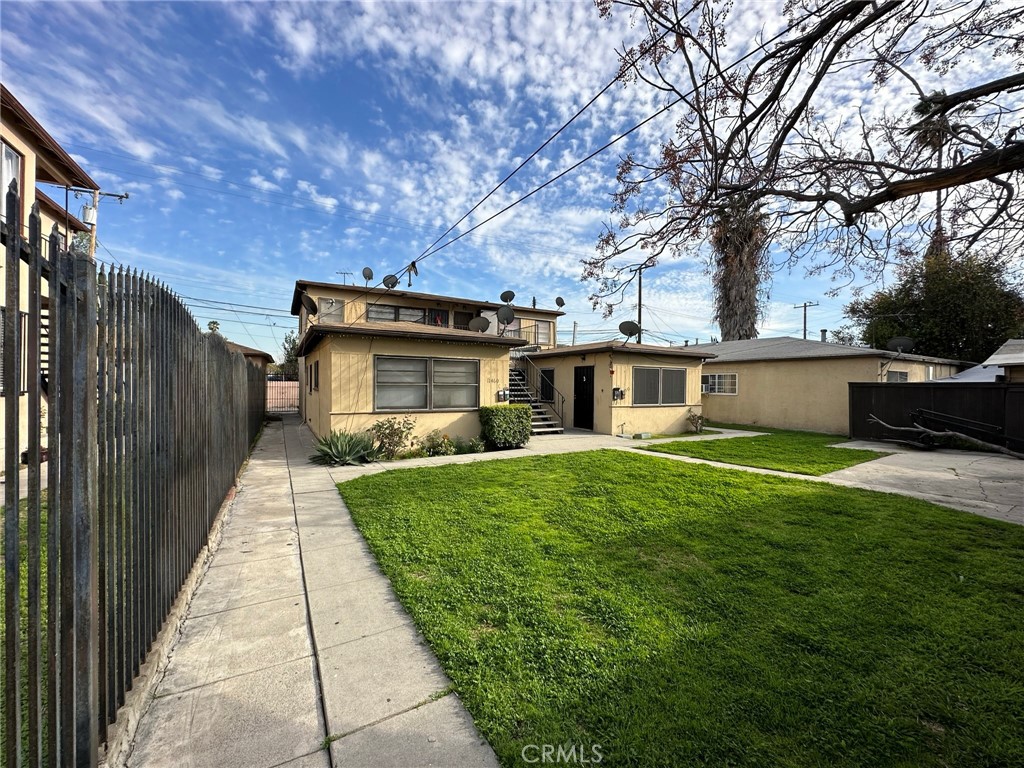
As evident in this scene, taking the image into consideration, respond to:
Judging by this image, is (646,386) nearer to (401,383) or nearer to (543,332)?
(401,383)

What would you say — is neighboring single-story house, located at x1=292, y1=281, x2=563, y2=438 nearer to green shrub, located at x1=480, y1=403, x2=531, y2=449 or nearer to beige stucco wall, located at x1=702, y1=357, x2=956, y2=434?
green shrub, located at x1=480, y1=403, x2=531, y2=449

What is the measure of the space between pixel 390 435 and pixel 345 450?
1.11 meters

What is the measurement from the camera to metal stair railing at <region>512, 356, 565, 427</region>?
49.6 feet

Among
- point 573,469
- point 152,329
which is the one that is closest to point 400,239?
point 573,469

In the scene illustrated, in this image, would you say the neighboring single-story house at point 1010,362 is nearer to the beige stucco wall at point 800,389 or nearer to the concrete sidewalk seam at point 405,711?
the beige stucco wall at point 800,389

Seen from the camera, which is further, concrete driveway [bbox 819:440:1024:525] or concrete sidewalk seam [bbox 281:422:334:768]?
concrete driveway [bbox 819:440:1024:525]

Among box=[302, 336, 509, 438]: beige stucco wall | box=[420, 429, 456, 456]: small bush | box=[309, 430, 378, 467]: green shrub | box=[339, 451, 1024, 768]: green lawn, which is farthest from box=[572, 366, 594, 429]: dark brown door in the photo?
box=[339, 451, 1024, 768]: green lawn

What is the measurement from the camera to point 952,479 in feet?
25.0

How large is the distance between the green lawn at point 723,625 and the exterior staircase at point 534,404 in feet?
25.2

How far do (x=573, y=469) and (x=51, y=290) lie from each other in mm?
7340

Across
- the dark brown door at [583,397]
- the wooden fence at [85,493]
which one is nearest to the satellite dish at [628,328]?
the dark brown door at [583,397]

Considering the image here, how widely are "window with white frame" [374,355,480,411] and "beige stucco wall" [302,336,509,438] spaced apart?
124 mm

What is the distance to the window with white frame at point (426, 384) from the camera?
31.9ft

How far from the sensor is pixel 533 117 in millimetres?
7129
